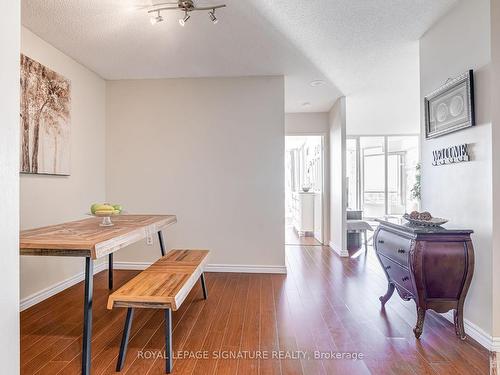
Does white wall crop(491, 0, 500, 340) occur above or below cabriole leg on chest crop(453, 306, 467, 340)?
above

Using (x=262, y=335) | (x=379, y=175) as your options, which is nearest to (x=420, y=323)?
(x=262, y=335)

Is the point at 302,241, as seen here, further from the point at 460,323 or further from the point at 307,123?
the point at 460,323

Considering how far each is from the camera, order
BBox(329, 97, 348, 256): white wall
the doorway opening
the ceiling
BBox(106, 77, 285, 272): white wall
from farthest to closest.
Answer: the doorway opening, BBox(329, 97, 348, 256): white wall, BBox(106, 77, 285, 272): white wall, the ceiling

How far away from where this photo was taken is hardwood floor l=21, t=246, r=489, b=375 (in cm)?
173

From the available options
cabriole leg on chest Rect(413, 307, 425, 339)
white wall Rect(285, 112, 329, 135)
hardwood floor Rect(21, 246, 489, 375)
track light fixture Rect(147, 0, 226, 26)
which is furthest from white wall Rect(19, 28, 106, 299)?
cabriole leg on chest Rect(413, 307, 425, 339)

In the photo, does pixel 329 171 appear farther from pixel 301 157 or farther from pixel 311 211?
pixel 301 157

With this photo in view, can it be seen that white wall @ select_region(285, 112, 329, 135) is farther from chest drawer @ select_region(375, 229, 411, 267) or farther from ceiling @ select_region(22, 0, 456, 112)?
chest drawer @ select_region(375, 229, 411, 267)

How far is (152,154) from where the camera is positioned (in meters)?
3.71

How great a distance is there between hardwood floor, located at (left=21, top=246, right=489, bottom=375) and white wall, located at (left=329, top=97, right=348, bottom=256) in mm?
1458

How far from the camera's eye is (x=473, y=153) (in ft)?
6.55

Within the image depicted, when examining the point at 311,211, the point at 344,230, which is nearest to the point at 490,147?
the point at 344,230

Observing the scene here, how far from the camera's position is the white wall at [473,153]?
1879 millimetres

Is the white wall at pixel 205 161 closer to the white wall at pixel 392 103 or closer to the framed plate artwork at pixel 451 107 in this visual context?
the white wall at pixel 392 103

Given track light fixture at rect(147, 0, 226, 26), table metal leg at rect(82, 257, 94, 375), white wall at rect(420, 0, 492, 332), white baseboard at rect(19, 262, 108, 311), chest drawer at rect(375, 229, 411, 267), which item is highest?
track light fixture at rect(147, 0, 226, 26)
